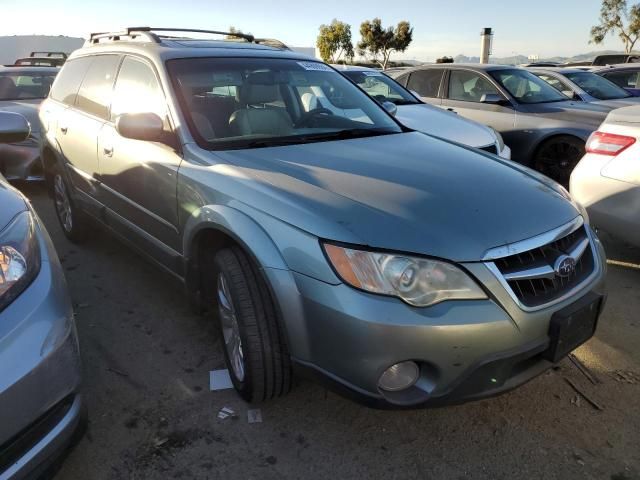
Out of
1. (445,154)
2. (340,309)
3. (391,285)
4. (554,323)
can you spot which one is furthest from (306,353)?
(445,154)

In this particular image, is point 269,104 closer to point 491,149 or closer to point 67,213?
point 67,213

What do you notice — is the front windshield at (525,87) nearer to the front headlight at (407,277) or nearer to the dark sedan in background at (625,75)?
the dark sedan in background at (625,75)

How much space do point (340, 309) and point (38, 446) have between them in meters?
1.06

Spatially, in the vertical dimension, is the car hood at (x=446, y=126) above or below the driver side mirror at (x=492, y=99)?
below

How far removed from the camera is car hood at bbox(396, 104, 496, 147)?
540cm

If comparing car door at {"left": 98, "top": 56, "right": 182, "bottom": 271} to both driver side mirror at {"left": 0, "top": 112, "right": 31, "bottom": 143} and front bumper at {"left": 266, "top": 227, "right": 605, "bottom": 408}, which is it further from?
front bumper at {"left": 266, "top": 227, "right": 605, "bottom": 408}

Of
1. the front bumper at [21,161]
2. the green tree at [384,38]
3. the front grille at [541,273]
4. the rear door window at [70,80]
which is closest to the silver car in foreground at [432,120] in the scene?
the rear door window at [70,80]

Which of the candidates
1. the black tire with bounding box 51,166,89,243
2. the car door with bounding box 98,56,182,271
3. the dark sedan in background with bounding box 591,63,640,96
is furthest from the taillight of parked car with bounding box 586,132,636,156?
the dark sedan in background with bounding box 591,63,640,96

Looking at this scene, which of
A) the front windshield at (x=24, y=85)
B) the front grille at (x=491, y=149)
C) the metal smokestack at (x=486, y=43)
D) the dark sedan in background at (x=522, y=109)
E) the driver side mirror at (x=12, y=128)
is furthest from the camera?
the metal smokestack at (x=486, y=43)

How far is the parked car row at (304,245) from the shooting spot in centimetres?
183

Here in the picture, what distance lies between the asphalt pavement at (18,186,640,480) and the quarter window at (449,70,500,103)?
4.87m

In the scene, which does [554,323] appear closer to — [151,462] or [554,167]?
[151,462]

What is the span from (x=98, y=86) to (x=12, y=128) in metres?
0.96

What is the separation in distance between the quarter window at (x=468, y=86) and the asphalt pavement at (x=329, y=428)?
4875 mm
